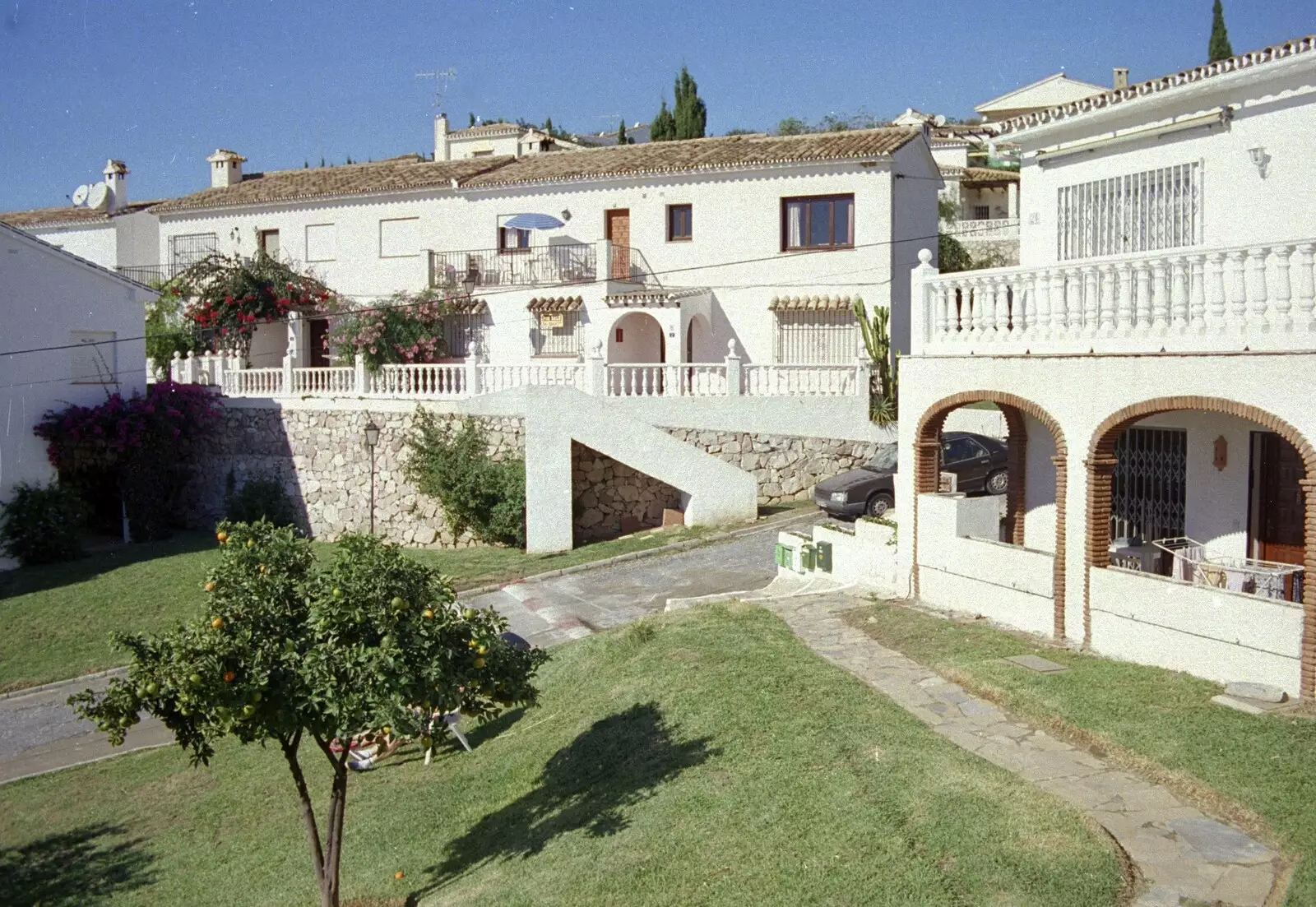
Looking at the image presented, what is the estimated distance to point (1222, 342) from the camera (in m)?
10.2

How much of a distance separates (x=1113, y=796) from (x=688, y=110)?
45.1m

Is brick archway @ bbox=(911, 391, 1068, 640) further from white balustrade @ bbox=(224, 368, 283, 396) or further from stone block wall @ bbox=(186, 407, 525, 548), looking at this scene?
white balustrade @ bbox=(224, 368, 283, 396)

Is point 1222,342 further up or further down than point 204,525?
further up

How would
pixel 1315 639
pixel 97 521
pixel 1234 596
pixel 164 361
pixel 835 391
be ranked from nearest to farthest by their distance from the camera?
1. pixel 1315 639
2. pixel 1234 596
3. pixel 835 391
4. pixel 97 521
5. pixel 164 361

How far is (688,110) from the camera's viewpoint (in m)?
49.6

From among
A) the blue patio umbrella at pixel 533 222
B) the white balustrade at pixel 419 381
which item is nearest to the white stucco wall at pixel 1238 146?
the white balustrade at pixel 419 381

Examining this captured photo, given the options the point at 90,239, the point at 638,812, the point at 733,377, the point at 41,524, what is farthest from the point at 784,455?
the point at 90,239

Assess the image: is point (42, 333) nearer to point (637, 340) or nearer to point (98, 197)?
point (637, 340)

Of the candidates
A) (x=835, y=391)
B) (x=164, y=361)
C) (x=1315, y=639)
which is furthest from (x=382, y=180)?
(x=1315, y=639)

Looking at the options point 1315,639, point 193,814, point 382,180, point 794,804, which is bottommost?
point 193,814

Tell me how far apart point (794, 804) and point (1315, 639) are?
4441 mm

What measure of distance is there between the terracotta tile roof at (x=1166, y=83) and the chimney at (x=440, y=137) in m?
35.6

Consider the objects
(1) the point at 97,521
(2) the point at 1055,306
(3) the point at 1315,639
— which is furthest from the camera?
(1) the point at 97,521

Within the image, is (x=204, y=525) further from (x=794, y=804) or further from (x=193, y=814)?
(x=794, y=804)
